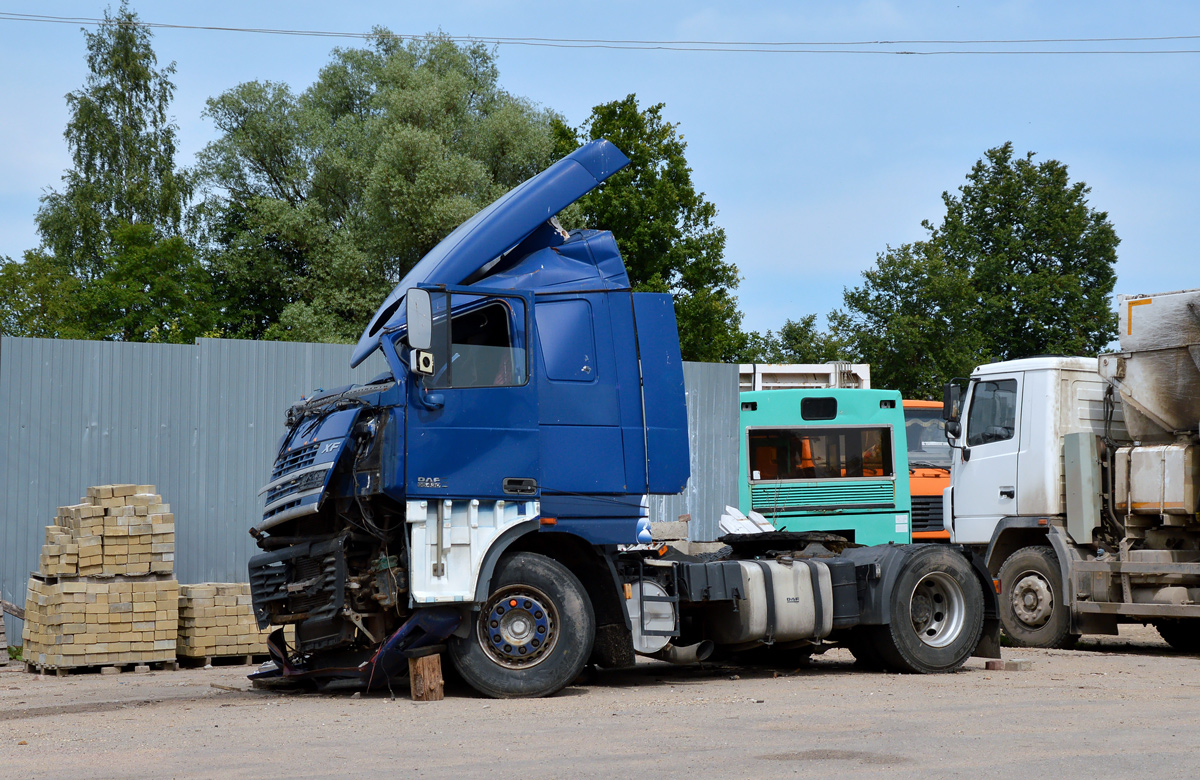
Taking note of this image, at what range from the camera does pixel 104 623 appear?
38.6 feet

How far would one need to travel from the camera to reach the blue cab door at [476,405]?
28.2 feet

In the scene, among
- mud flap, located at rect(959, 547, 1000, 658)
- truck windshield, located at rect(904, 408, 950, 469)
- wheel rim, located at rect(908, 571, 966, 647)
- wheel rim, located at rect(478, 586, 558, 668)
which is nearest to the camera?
wheel rim, located at rect(478, 586, 558, 668)

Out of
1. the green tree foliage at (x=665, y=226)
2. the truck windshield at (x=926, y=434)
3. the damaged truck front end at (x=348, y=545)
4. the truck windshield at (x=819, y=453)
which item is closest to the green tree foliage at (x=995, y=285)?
the green tree foliage at (x=665, y=226)

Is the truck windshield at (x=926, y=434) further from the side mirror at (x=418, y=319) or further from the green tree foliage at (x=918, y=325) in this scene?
the green tree foliage at (x=918, y=325)

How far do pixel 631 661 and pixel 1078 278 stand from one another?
43.3 meters

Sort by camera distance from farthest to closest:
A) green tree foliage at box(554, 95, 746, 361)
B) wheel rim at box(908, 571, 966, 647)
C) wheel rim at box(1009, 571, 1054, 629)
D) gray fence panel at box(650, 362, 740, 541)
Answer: green tree foliage at box(554, 95, 746, 361) → gray fence panel at box(650, 362, 740, 541) → wheel rim at box(1009, 571, 1054, 629) → wheel rim at box(908, 571, 966, 647)

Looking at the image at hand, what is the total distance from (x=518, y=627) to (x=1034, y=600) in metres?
6.87

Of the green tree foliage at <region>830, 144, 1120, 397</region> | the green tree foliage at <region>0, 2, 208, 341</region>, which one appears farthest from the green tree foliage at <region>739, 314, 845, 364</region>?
the green tree foliage at <region>0, 2, 208, 341</region>

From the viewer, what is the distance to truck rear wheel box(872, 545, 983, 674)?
1061 cm

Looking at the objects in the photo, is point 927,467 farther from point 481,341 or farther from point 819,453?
point 481,341

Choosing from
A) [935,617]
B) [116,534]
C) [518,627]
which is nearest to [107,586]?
[116,534]

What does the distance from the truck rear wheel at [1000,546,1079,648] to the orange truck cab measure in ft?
15.6

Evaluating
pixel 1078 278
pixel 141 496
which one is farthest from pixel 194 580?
pixel 1078 278

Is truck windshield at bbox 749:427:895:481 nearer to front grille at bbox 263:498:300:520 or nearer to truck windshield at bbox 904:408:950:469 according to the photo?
truck windshield at bbox 904:408:950:469
